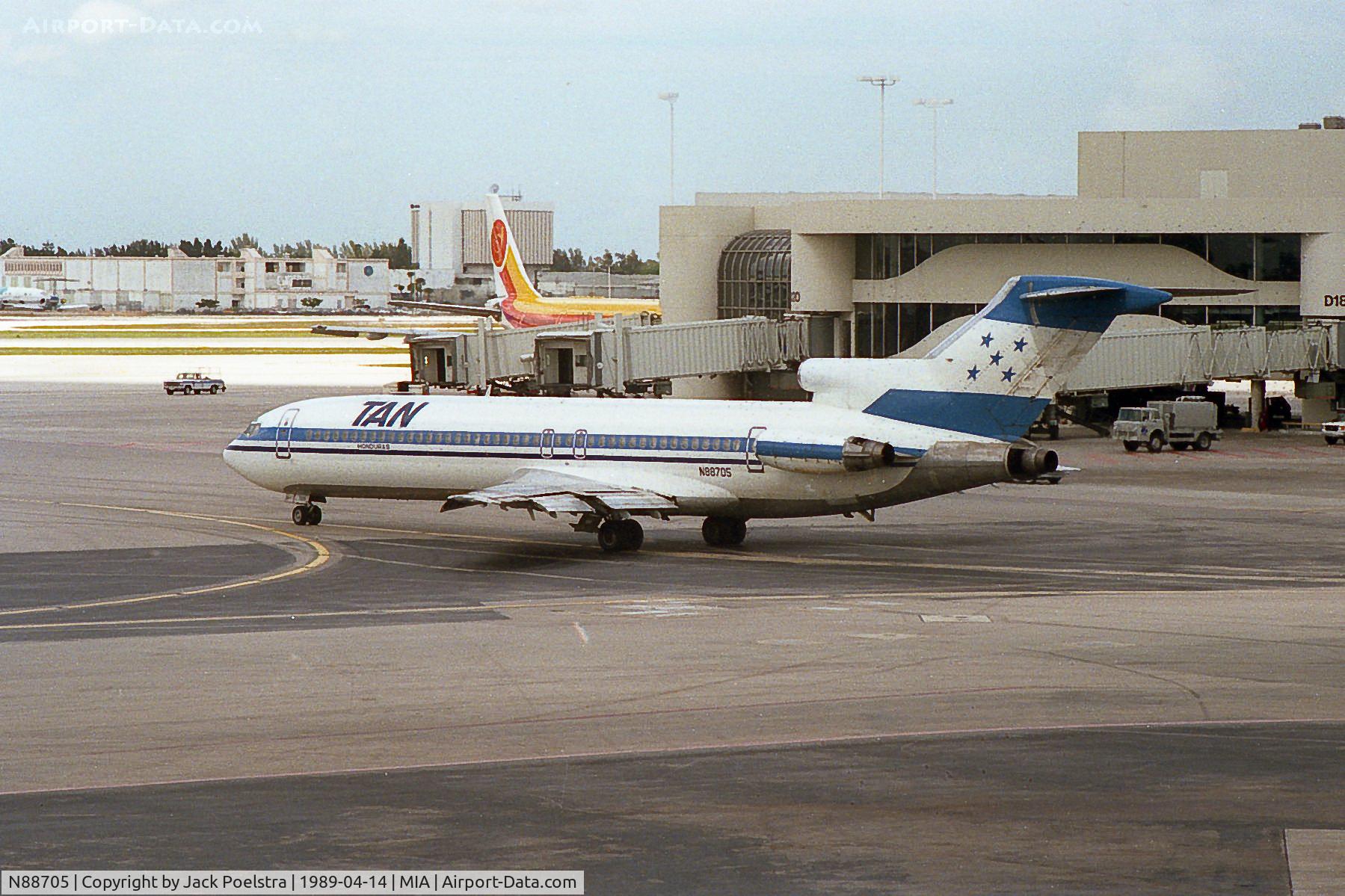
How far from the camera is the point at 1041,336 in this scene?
125ft

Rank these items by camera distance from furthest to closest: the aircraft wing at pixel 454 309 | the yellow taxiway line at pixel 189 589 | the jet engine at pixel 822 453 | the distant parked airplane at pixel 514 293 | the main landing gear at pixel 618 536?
1. the aircraft wing at pixel 454 309
2. the distant parked airplane at pixel 514 293
3. the main landing gear at pixel 618 536
4. the jet engine at pixel 822 453
5. the yellow taxiway line at pixel 189 589

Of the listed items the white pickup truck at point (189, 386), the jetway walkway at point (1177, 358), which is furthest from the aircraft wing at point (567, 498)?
the white pickup truck at point (189, 386)

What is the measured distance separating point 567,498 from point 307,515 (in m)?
10.2

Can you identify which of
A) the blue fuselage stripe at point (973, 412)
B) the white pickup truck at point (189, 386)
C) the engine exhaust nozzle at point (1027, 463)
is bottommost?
the engine exhaust nozzle at point (1027, 463)

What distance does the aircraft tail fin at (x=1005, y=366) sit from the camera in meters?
38.1

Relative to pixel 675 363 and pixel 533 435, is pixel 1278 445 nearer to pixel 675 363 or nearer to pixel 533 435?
pixel 675 363

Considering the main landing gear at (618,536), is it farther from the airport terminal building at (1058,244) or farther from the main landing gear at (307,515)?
the airport terminal building at (1058,244)

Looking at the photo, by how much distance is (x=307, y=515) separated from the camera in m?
45.4

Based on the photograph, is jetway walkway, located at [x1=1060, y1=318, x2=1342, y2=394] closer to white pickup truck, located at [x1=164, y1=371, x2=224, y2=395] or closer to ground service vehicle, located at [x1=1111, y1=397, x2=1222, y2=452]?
ground service vehicle, located at [x1=1111, y1=397, x2=1222, y2=452]

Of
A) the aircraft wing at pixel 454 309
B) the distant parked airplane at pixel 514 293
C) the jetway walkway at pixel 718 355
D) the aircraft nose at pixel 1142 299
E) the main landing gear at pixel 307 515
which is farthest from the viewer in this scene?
the aircraft wing at pixel 454 309

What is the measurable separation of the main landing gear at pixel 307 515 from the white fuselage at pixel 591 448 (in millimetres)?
449

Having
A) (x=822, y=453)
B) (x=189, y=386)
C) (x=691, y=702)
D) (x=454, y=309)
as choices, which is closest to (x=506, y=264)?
(x=454, y=309)

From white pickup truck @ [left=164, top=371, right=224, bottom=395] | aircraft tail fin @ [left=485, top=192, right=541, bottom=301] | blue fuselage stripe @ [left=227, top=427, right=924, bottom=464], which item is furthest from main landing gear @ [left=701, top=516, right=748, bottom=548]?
aircraft tail fin @ [left=485, top=192, right=541, bottom=301]

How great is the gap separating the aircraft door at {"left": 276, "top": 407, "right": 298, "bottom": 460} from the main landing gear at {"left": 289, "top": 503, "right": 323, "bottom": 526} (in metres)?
1.52
